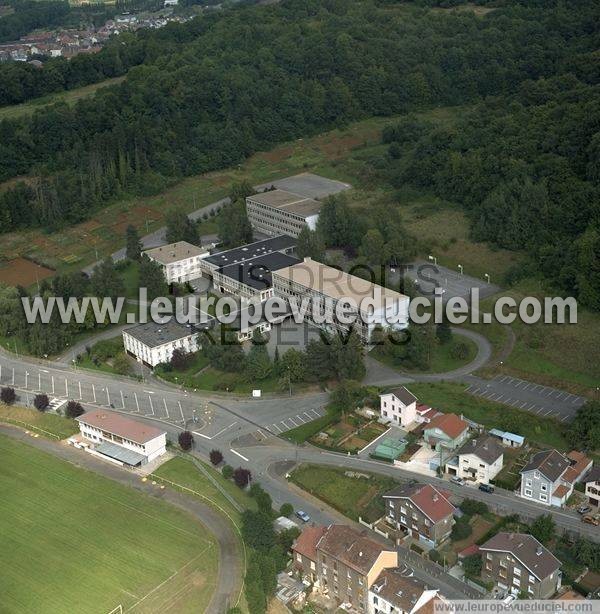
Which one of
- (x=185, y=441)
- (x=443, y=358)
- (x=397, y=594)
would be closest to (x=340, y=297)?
(x=443, y=358)

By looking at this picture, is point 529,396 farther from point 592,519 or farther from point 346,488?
point 346,488

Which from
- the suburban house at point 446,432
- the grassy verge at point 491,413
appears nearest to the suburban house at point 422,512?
the suburban house at point 446,432

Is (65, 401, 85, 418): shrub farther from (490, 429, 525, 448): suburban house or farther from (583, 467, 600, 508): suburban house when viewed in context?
(583, 467, 600, 508): suburban house

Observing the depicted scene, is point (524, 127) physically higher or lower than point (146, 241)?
higher

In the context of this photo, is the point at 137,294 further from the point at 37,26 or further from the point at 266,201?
the point at 37,26

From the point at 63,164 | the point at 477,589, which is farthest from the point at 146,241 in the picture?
the point at 477,589

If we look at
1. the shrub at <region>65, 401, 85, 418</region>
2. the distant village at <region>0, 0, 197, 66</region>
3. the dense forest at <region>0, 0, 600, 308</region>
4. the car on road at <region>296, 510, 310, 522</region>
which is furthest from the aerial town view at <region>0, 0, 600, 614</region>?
the distant village at <region>0, 0, 197, 66</region>
